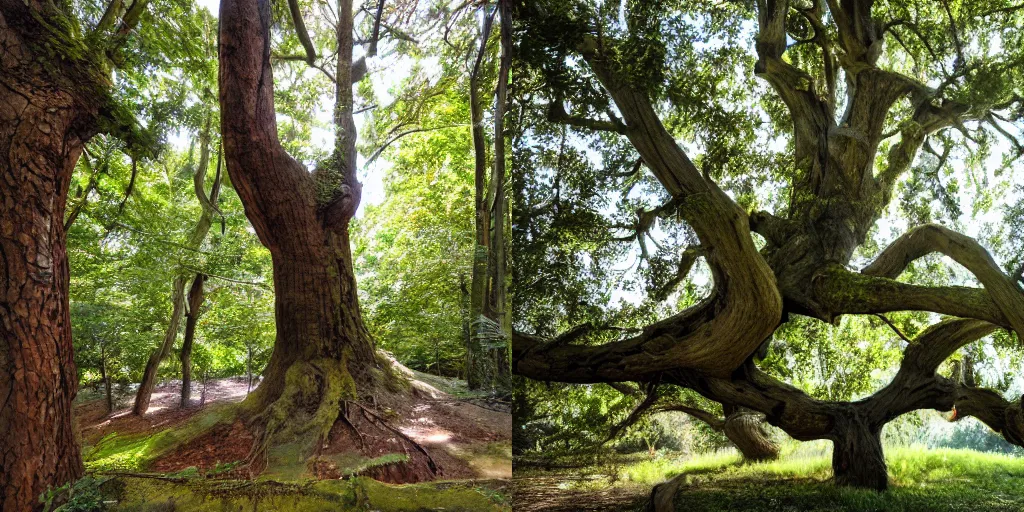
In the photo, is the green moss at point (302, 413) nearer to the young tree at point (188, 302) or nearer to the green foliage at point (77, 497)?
the young tree at point (188, 302)

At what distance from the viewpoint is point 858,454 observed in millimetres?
2227

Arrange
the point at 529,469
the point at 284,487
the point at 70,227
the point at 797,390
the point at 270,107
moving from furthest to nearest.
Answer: the point at 529,469
the point at 797,390
the point at 270,107
the point at 284,487
the point at 70,227

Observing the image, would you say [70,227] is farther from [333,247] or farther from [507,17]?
[507,17]

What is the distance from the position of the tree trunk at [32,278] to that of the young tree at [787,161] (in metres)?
1.49

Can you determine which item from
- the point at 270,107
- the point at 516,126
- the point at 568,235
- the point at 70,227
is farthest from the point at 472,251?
the point at 70,227

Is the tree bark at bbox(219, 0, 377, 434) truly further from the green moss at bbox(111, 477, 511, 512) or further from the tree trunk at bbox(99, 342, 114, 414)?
the tree trunk at bbox(99, 342, 114, 414)

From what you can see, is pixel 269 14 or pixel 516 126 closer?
pixel 269 14

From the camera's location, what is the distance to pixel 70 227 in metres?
1.76

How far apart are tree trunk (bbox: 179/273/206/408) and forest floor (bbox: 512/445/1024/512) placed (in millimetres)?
1233

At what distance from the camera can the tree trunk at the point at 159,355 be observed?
1811mm

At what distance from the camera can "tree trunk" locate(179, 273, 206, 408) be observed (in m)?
1.86

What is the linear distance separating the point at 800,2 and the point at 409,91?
1585 mm

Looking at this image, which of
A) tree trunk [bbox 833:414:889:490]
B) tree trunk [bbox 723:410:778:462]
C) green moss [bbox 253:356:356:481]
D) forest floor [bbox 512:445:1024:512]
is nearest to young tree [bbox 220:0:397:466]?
green moss [bbox 253:356:356:481]

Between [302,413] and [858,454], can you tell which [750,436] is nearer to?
[858,454]
